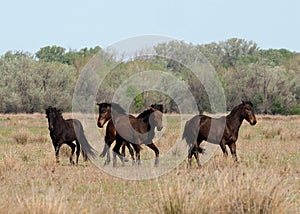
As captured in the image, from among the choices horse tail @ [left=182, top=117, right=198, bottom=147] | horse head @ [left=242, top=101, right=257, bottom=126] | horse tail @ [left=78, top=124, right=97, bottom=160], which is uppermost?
horse head @ [left=242, top=101, right=257, bottom=126]

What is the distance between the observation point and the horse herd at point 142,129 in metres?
14.2

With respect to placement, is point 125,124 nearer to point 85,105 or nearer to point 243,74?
point 85,105

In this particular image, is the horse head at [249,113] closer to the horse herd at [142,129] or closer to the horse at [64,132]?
the horse herd at [142,129]

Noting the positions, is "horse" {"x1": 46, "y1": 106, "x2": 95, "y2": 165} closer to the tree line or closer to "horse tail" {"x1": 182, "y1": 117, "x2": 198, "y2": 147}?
"horse tail" {"x1": 182, "y1": 117, "x2": 198, "y2": 147}

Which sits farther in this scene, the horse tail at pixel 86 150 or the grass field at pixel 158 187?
the horse tail at pixel 86 150

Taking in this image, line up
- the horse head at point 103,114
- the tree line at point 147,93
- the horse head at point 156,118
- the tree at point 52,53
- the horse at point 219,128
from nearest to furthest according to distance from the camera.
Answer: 1. the horse at point 219,128
2. the horse head at point 156,118
3. the horse head at point 103,114
4. the tree line at point 147,93
5. the tree at point 52,53

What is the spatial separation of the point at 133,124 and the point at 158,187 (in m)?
6.88

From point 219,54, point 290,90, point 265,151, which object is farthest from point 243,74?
point 265,151

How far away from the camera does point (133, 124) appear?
49.1 ft

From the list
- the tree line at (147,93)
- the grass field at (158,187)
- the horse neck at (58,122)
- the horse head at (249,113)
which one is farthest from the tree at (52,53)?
the horse head at (249,113)

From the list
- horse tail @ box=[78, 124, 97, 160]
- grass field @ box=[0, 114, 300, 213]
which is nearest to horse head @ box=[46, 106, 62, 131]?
horse tail @ box=[78, 124, 97, 160]

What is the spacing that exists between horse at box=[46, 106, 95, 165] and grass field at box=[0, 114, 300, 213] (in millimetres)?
438

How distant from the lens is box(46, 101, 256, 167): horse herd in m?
14.2

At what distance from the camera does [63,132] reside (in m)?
15.5
